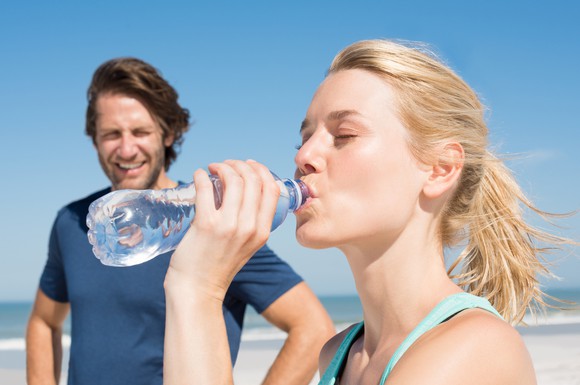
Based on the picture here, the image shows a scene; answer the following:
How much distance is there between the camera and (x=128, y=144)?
13.7 feet

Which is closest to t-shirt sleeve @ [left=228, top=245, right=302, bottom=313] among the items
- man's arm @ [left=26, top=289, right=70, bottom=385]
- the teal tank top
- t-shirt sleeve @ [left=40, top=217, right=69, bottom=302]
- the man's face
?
the man's face

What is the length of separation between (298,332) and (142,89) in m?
1.76

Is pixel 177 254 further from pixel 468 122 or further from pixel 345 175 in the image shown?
pixel 468 122

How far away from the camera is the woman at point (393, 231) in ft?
5.91

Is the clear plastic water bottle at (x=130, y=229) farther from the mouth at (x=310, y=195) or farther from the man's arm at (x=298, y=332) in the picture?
the man's arm at (x=298, y=332)

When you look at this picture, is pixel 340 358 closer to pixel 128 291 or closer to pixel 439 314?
pixel 439 314

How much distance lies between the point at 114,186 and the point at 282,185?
100 inches

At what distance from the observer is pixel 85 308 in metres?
3.85

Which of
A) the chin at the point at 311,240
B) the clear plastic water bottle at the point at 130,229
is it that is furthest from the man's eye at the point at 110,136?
the chin at the point at 311,240

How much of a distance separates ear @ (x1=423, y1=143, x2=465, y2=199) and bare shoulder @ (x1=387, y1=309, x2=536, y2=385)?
42 centimetres

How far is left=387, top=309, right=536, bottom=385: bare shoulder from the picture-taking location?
1.75 meters

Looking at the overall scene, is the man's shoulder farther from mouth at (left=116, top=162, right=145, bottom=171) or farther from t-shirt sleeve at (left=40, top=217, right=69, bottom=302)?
mouth at (left=116, top=162, right=145, bottom=171)

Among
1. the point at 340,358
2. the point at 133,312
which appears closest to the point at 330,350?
the point at 340,358

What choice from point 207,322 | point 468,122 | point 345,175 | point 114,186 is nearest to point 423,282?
point 345,175
